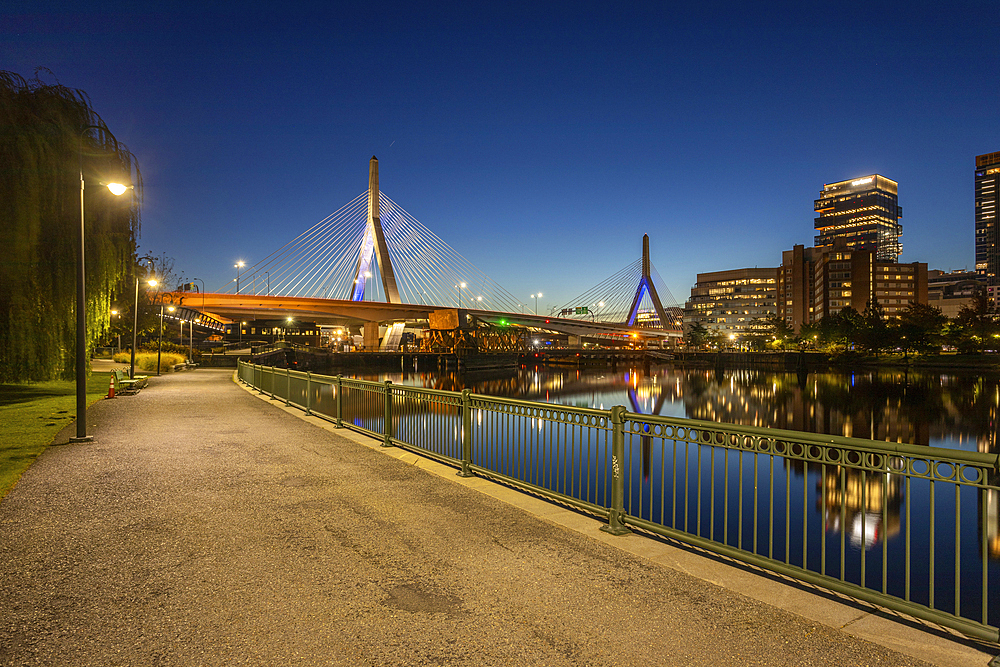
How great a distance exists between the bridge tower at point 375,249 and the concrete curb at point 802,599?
62290mm

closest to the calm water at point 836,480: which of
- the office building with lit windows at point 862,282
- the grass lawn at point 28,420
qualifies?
the grass lawn at point 28,420

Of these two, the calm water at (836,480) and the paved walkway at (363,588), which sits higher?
the paved walkway at (363,588)

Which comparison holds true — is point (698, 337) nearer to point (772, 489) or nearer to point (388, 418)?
point (388, 418)

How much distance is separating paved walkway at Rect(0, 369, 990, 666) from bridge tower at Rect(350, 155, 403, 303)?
60.1 m

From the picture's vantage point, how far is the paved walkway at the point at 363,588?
3.79 metres

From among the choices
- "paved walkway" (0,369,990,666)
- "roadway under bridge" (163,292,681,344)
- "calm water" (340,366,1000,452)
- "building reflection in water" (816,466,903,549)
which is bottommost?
"calm water" (340,366,1000,452)

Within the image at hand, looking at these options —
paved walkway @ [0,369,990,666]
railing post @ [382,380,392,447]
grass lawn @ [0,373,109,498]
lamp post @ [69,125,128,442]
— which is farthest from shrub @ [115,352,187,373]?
paved walkway @ [0,369,990,666]

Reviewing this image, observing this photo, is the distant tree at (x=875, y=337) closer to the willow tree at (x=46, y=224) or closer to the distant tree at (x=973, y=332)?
the distant tree at (x=973, y=332)

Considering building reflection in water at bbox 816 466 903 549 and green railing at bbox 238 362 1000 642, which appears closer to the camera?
green railing at bbox 238 362 1000 642

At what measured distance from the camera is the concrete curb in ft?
12.4

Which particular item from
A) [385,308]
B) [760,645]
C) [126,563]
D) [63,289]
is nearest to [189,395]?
[63,289]

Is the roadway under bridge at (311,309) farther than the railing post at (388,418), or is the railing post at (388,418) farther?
the roadway under bridge at (311,309)

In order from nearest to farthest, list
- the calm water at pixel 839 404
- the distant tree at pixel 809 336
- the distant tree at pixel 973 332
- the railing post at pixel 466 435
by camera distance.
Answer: the railing post at pixel 466 435
the calm water at pixel 839 404
the distant tree at pixel 973 332
the distant tree at pixel 809 336

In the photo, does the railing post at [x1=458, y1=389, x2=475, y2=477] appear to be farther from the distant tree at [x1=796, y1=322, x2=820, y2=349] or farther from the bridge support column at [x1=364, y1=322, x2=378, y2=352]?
the distant tree at [x1=796, y1=322, x2=820, y2=349]
